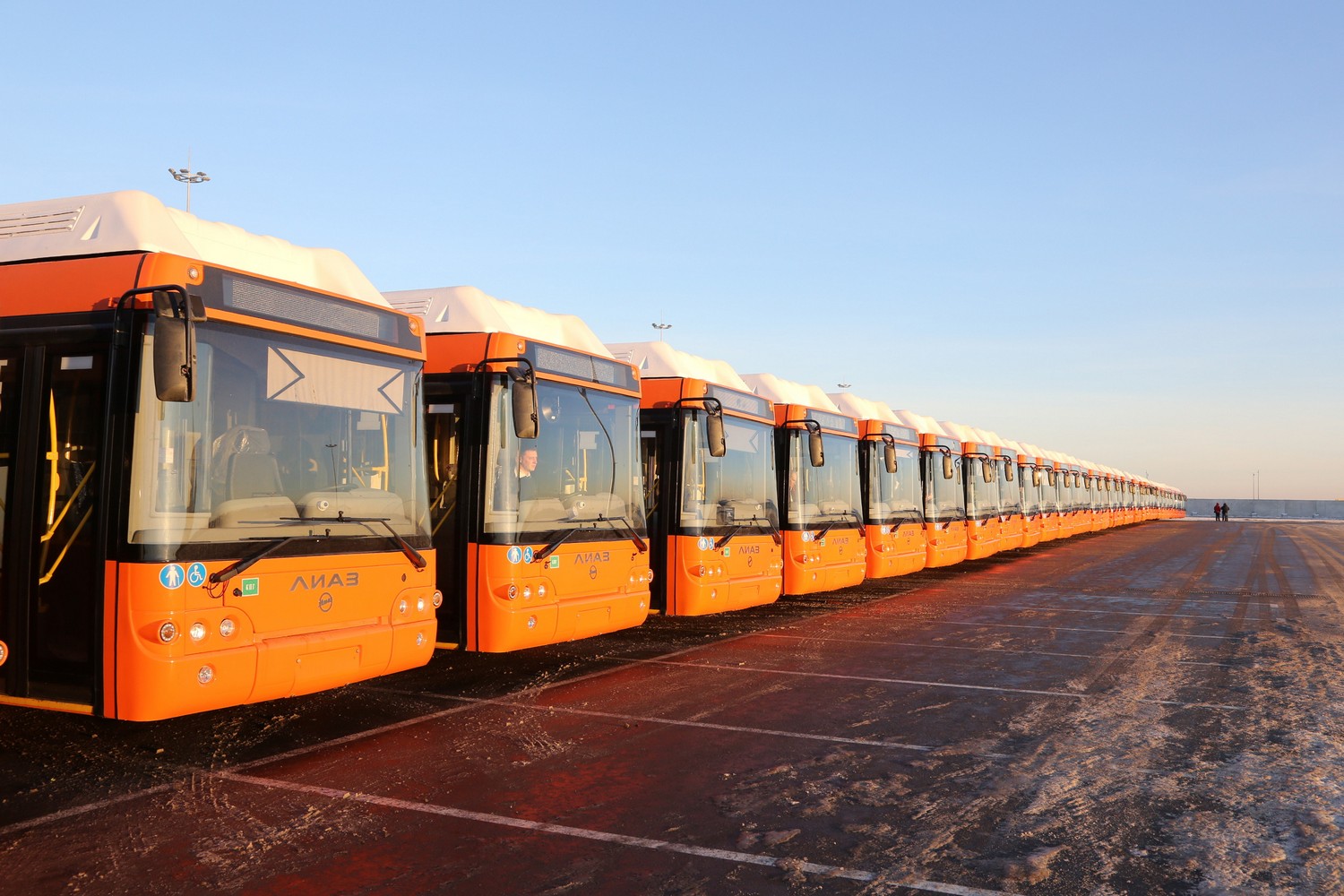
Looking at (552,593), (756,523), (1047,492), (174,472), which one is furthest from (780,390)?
(1047,492)

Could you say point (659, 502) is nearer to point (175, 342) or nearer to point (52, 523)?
point (52, 523)

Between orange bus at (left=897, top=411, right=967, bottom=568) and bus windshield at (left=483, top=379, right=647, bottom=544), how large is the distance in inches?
461

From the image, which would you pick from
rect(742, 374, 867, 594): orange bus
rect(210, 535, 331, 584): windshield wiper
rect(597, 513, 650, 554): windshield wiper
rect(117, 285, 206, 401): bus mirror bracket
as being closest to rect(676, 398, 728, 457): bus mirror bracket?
rect(597, 513, 650, 554): windshield wiper

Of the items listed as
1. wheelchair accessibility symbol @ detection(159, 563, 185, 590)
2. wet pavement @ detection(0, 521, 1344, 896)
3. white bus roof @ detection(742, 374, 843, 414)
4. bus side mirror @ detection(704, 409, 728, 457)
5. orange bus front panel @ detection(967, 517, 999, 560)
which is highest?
white bus roof @ detection(742, 374, 843, 414)

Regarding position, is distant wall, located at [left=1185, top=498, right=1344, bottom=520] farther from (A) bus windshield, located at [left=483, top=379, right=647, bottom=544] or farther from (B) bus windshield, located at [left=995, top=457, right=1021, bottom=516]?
(A) bus windshield, located at [left=483, top=379, right=647, bottom=544]

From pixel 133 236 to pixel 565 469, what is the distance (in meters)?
4.06

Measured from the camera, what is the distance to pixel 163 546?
601cm

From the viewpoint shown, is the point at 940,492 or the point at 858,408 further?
the point at 940,492

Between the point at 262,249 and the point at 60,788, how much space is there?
11.6 feet

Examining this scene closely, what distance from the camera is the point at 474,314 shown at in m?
9.33

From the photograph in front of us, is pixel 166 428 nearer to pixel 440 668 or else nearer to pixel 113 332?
pixel 113 332

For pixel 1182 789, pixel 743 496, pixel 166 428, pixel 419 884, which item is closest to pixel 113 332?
pixel 166 428

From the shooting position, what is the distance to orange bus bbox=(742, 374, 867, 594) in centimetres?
1466

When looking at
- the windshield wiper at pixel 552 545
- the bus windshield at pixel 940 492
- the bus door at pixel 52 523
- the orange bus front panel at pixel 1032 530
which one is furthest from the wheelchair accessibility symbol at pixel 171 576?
the orange bus front panel at pixel 1032 530
